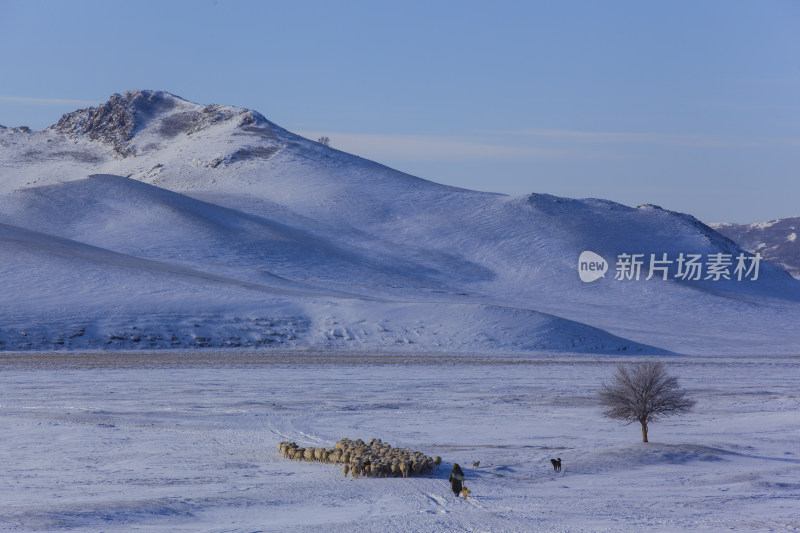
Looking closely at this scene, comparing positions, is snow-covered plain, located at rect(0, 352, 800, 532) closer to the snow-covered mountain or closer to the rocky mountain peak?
the snow-covered mountain

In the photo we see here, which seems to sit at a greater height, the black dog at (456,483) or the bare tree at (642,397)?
the bare tree at (642,397)

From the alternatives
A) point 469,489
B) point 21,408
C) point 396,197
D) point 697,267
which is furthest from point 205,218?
point 469,489

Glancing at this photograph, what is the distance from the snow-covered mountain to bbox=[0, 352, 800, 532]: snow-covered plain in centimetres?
1533

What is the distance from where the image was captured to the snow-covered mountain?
174ft

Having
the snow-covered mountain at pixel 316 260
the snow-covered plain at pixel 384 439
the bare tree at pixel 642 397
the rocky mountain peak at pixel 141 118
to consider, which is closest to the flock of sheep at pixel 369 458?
the snow-covered plain at pixel 384 439

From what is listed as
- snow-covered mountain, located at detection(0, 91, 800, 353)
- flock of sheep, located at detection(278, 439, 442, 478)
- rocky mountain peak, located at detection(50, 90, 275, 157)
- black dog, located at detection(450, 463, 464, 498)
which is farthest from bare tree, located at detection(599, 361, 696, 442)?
rocky mountain peak, located at detection(50, 90, 275, 157)

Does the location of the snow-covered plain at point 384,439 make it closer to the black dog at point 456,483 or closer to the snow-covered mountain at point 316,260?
the black dog at point 456,483

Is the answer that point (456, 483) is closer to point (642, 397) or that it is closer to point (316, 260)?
point (642, 397)

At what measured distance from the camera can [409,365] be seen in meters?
43.1

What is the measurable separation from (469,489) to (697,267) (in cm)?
8713

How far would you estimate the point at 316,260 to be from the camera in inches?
3447

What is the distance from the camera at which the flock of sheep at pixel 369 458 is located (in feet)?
61.3

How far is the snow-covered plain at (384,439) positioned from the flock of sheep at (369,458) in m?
0.29

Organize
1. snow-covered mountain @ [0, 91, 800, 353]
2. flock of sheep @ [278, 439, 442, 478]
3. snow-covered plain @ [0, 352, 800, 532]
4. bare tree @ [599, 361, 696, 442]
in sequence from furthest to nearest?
snow-covered mountain @ [0, 91, 800, 353], bare tree @ [599, 361, 696, 442], flock of sheep @ [278, 439, 442, 478], snow-covered plain @ [0, 352, 800, 532]
